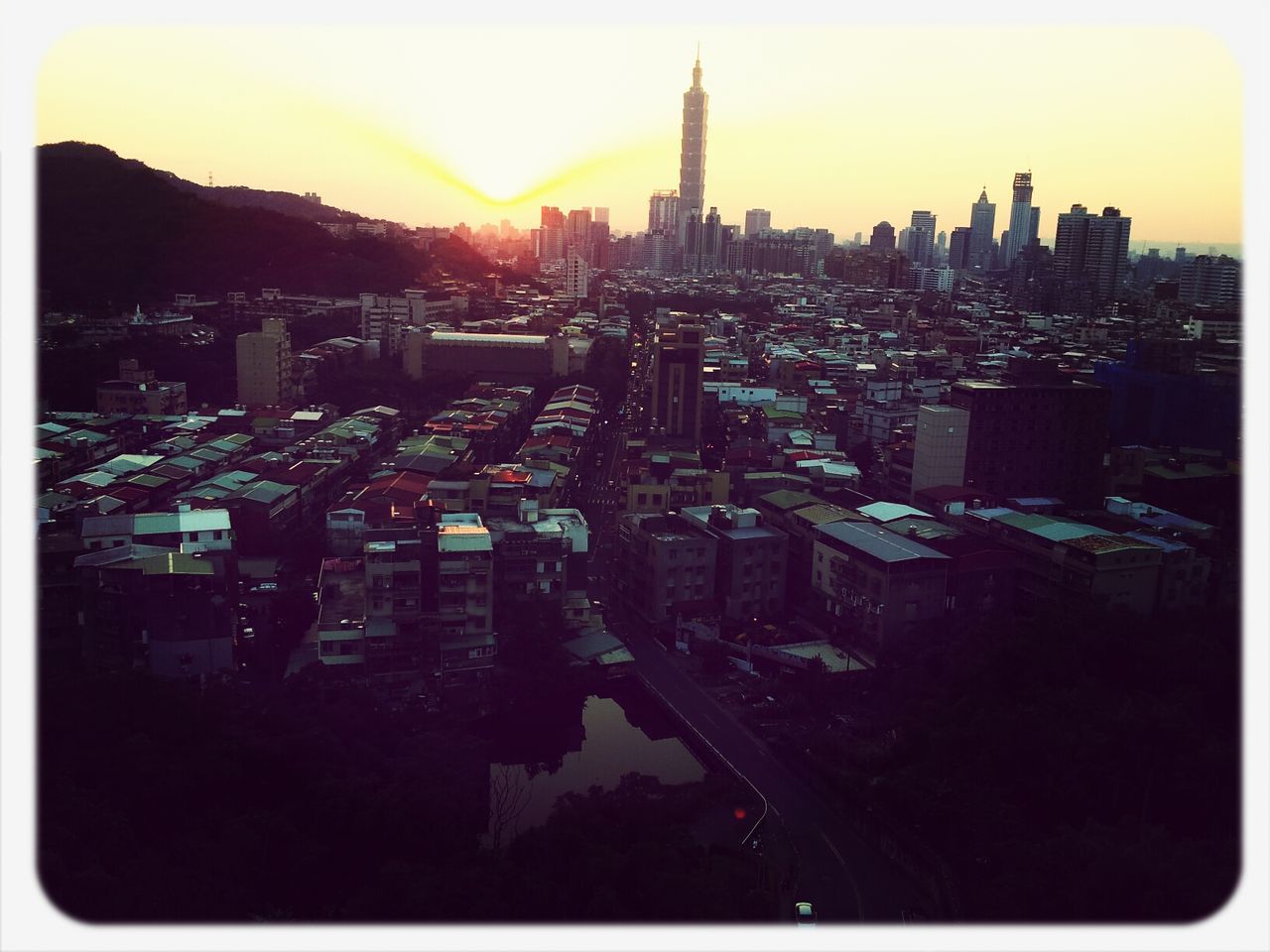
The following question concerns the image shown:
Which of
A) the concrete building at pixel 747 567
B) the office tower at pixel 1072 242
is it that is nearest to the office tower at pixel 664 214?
the office tower at pixel 1072 242

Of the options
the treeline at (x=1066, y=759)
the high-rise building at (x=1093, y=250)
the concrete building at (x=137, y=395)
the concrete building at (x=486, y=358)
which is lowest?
the treeline at (x=1066, y=759)

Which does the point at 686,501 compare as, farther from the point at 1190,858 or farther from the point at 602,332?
the point at 602,332

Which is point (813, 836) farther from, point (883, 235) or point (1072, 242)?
point (883, 235)

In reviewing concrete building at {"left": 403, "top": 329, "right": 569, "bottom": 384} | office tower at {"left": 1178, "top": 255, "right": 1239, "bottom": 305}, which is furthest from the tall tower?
concrete building at {"left": 403, "top": 329, "right": 569, "bottom": 384}

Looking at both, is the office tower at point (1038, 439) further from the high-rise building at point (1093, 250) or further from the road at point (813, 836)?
the high-rise building at point (1093, 250)

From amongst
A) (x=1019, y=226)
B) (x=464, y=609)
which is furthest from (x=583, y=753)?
(x=1019, y=226)

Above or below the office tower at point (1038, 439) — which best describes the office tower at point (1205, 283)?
above

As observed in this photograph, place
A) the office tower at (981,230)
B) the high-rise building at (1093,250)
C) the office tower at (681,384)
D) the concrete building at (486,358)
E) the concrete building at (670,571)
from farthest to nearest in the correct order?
the office tower at (981,230)
the high-rise building at (1093,250)
the concrete building at (486,358)
the office tower at (681,384)
the concrete building at (670,571)
